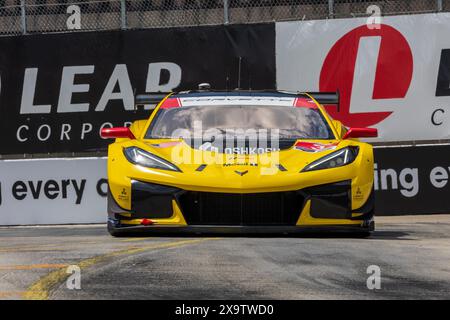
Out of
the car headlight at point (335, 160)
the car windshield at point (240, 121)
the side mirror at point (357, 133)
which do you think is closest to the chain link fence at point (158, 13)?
the car windshield at point (240, 121)

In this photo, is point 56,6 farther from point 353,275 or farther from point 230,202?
point 353,275

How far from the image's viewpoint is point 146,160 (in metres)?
8.19

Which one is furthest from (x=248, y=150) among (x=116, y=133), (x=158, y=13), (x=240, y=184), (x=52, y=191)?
(x=158, y=13)

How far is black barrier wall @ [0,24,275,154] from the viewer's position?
15234 millimetres

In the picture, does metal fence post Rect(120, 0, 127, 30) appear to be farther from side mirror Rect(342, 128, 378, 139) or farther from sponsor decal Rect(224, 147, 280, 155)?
sponsor decal Rect(224, 147, 280, 155)

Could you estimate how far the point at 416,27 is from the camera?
1518 centimetres

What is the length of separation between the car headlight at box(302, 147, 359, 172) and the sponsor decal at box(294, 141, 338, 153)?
0.47ft

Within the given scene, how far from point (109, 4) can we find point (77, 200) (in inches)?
137

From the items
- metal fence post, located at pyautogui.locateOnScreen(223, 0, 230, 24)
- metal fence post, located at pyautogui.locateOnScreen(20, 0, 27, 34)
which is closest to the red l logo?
metal fence post, located at pyautogui.locateOnScreen(223, 0, 230, 24)

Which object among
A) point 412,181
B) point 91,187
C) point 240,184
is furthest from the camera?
point 91,187

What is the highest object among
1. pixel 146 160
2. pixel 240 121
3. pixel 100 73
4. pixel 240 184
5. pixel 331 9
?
pixel 331 9

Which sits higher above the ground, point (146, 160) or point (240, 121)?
point (240, 121)

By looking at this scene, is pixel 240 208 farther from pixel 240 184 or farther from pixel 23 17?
pixel 23 17

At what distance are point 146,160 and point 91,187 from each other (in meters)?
6.68
